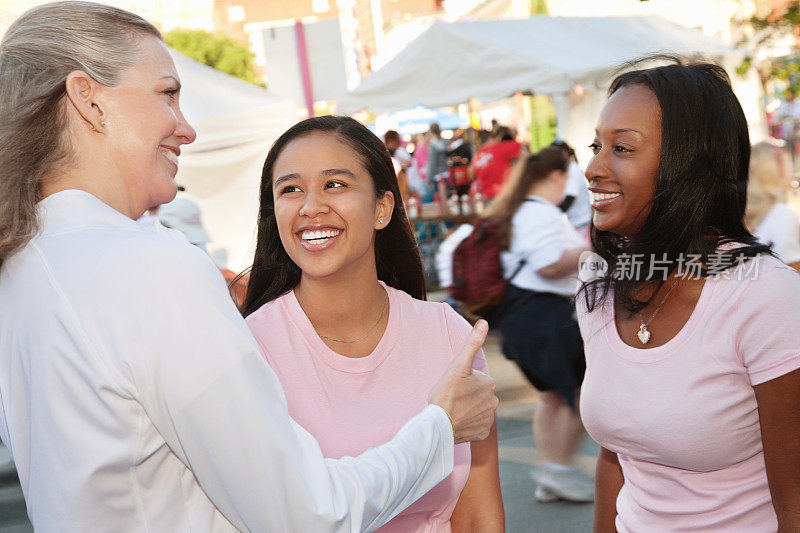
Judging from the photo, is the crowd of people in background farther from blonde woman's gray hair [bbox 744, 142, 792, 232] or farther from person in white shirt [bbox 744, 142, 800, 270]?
blonde woman's gray hair [bbox 744, 142, 792, 232]

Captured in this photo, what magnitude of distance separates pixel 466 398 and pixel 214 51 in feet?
173

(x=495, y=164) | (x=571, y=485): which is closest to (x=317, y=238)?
(x=571, y=485)

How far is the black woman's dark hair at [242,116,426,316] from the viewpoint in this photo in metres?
2.57

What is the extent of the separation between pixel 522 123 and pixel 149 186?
95.7 ft

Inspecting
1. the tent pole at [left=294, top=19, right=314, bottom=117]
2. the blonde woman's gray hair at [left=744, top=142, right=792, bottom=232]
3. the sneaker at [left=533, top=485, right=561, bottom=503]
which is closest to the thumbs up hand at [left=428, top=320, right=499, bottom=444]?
the sneaker at [left=533, top=485, right=561, bottom=503]

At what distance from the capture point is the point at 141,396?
1307 millimetres

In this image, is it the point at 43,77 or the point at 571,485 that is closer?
the point at 43,77

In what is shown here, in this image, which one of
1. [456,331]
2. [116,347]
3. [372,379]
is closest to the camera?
[116,347]

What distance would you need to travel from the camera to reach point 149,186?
1566 mm

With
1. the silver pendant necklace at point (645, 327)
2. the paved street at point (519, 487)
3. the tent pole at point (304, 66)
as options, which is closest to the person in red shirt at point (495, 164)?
the tent pole at point (304, 66)

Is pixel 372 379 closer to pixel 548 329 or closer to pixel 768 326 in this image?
pixel 768 326

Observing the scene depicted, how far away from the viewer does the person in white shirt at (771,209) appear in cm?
529

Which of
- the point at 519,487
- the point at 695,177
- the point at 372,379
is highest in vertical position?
the point at 695,177

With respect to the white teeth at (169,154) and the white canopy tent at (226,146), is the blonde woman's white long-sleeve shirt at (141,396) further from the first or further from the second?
the white canopy tent at (226,146)
